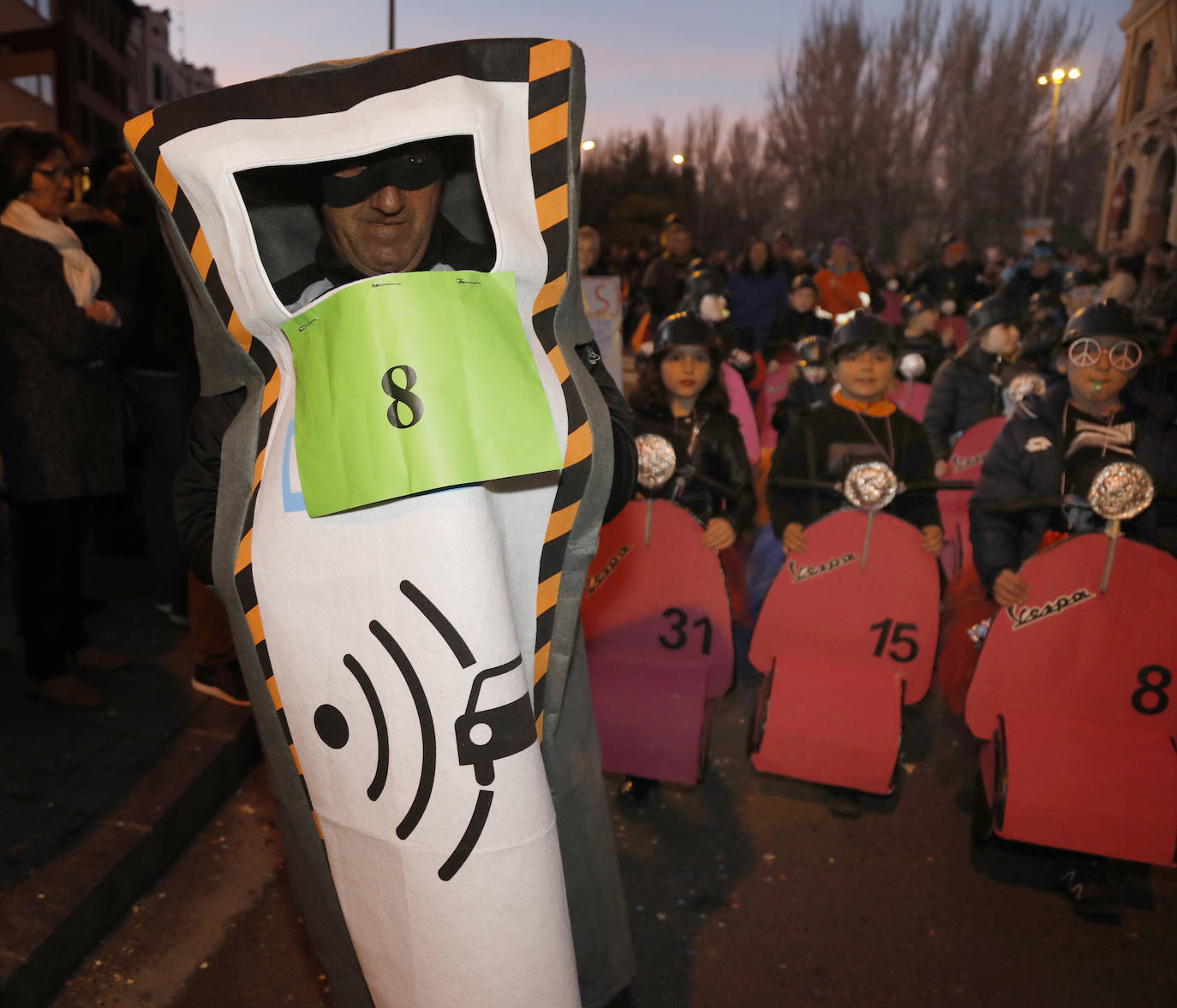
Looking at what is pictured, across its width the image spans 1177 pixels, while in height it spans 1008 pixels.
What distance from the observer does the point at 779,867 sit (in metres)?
3.22

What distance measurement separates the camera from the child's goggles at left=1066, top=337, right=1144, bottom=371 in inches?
134

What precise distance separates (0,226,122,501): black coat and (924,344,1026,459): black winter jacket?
4659 millimetres

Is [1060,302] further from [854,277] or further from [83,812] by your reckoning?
[83,812]

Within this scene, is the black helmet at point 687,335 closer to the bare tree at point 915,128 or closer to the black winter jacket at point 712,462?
the black winter jacket at point 712,462

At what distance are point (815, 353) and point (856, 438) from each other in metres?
2.84

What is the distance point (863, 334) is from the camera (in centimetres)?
421

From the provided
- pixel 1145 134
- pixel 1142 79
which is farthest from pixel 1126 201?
pixel 1142 79

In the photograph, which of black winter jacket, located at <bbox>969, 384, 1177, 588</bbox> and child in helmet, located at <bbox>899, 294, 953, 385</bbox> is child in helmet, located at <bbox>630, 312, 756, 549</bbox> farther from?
child in helmet, located at <bbox>899, 294, 953, 385</bbox>

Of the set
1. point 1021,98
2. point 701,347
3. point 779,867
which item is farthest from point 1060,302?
point 1021,98

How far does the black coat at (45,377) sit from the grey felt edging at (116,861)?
1.09 m

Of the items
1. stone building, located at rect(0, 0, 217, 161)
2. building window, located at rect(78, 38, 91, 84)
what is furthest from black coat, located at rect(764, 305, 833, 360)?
building window, located at rect(78, 38, 91, 84)

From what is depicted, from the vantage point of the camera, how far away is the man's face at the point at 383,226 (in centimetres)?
159

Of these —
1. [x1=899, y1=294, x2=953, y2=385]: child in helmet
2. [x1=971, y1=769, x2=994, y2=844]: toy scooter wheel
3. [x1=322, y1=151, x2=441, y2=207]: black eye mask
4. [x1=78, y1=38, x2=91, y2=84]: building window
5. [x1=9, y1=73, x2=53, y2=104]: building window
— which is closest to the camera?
[x1=322, y1=151, x2=441, y2=207]: black eye mask

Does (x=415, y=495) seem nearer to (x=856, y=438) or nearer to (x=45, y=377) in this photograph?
(x=45, y=377)
